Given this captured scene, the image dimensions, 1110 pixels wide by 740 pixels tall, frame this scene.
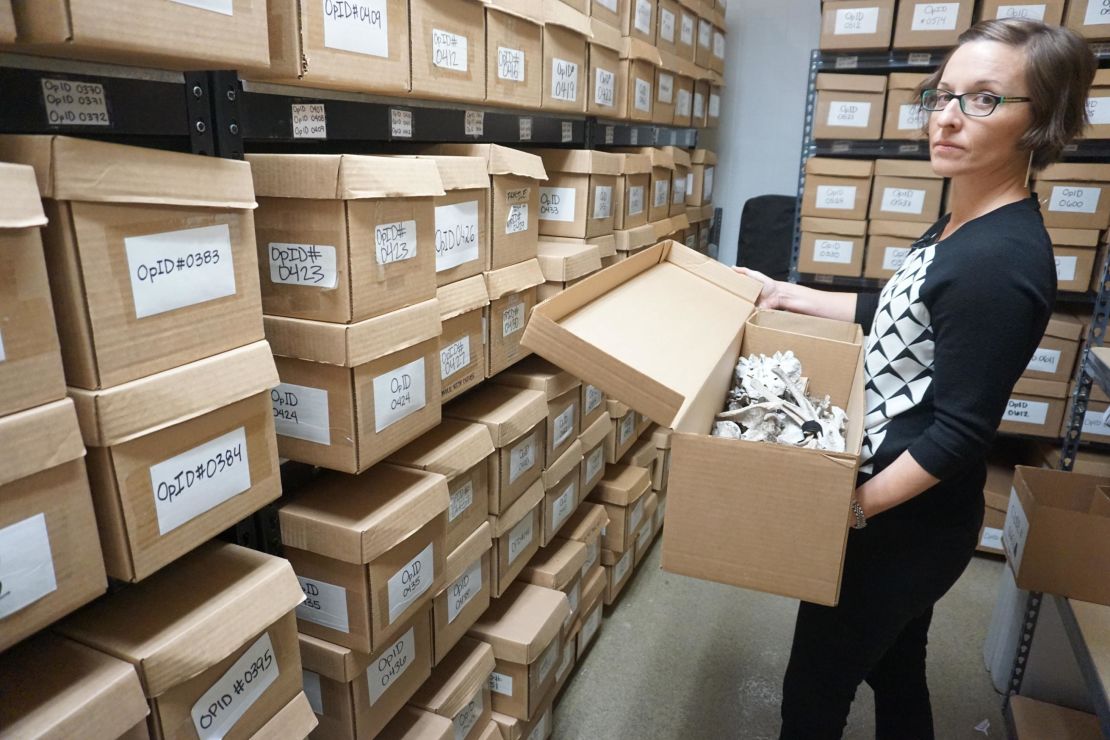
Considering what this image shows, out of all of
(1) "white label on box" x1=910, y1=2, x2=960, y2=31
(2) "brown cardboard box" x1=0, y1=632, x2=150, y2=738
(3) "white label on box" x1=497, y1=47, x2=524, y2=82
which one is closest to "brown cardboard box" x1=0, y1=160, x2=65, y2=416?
(2) "brown cardboard box" x1=0, y1=632, x2=150, y2=738

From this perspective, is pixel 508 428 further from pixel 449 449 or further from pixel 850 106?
pixel 850 106

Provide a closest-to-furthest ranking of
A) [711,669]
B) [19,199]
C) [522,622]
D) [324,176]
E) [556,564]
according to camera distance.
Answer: [19,199], [324,176], [522,622], [556,564], [711,669]

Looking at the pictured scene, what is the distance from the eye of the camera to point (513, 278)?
1.43m

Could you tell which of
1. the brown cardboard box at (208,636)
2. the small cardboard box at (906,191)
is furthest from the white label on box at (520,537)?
the small cardboard box at (906,191)

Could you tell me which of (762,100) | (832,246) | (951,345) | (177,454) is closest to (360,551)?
(177,454)

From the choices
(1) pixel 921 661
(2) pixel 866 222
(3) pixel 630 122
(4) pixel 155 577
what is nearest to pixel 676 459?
(4) pixel 155 577

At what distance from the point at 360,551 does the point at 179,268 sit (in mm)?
471

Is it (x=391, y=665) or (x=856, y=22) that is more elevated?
(x=856, y=22)

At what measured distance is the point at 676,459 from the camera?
96 cm

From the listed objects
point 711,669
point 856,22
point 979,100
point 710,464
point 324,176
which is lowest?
point 711,669

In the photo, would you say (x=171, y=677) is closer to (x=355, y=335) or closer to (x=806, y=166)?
(x=355, y=335)

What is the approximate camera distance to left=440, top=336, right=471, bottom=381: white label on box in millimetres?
1243

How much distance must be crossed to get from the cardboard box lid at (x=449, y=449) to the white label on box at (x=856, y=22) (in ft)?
6.85

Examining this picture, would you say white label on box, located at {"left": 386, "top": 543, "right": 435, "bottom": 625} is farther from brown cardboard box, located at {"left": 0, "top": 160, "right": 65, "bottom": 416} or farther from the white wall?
the white wall
